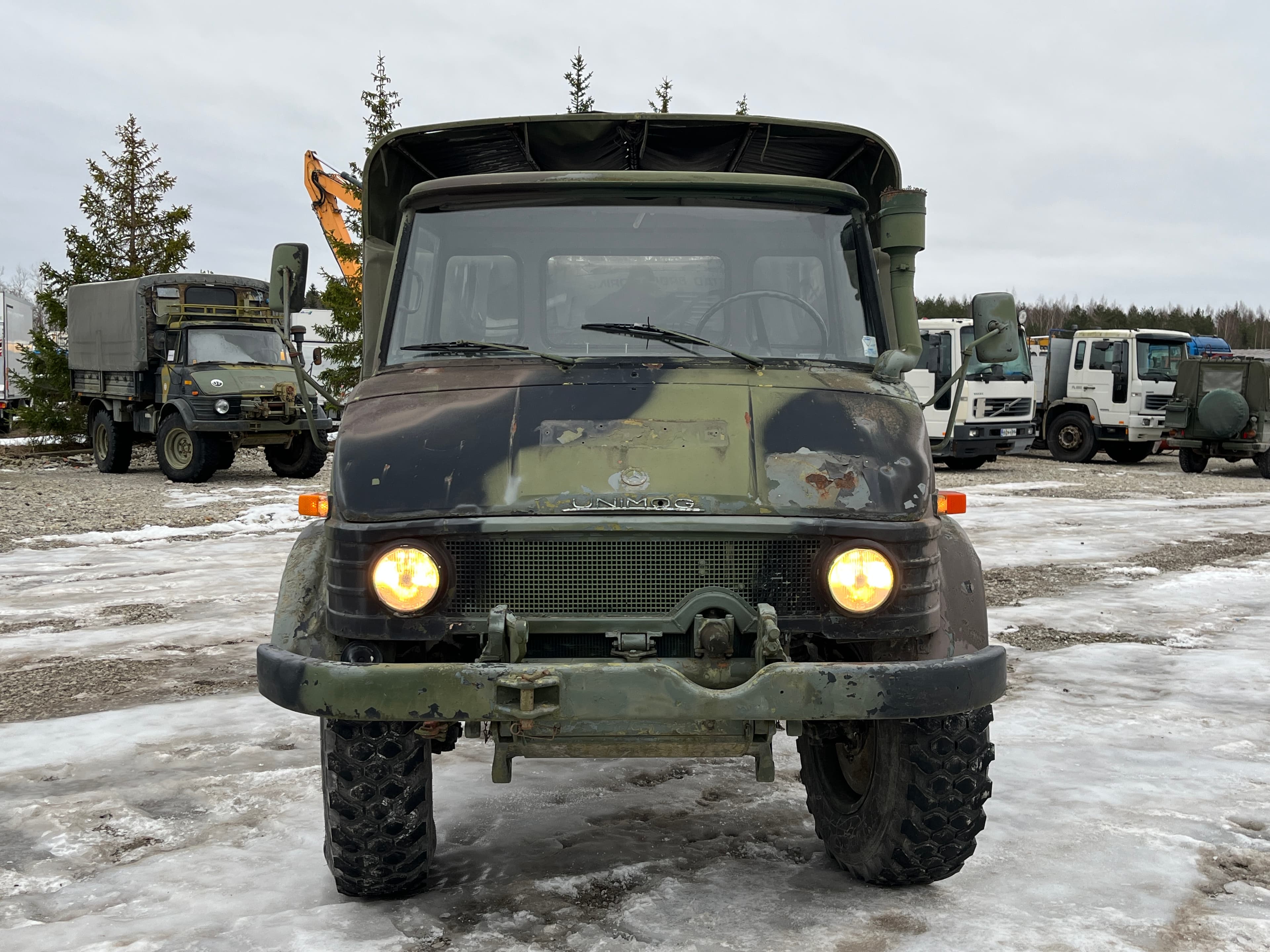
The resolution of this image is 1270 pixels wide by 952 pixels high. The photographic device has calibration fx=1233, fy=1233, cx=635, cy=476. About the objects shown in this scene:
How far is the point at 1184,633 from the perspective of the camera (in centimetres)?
762

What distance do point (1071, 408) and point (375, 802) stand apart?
2280 centimetres

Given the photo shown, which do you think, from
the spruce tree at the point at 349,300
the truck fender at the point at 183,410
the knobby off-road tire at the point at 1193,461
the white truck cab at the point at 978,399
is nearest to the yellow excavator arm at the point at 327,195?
the spruce tree at the point at 349,300

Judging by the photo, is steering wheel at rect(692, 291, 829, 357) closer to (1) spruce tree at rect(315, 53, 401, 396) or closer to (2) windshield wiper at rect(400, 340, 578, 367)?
(2) windshield wiper at rect(400, 340, 578, 367)

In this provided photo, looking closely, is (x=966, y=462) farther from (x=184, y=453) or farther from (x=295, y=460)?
(x=184, y=453)

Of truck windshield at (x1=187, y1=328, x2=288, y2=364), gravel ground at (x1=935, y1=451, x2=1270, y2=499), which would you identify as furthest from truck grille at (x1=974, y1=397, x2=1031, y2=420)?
truck windshield at (x1=187, y1=328, x2=288, y2=364)

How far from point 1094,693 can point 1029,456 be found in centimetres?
2129

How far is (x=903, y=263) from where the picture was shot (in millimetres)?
4254

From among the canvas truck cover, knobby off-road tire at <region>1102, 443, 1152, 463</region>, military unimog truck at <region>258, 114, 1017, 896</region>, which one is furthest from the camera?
knobby off-road tire at <region>1102, 443, 1152, 463</region>

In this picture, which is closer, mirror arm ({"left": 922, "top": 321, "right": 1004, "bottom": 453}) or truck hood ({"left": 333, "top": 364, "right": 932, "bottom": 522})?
truck hood ({"left": 333, "top": 364, "right": 932, "bottom": 522})

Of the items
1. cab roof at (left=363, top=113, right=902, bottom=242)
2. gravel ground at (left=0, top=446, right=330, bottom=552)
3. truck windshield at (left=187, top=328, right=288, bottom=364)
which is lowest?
gravel ground at (left=0, top=446, right=330, bottom=552)

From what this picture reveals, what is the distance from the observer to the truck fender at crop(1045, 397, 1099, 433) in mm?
23656

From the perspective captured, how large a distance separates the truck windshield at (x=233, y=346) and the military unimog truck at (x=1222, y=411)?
15430 mm

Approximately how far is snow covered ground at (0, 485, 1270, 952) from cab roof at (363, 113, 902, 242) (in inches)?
90.7

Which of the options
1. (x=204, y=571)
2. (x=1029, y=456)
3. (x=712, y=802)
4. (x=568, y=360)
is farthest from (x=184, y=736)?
(x=1029, y=456)
